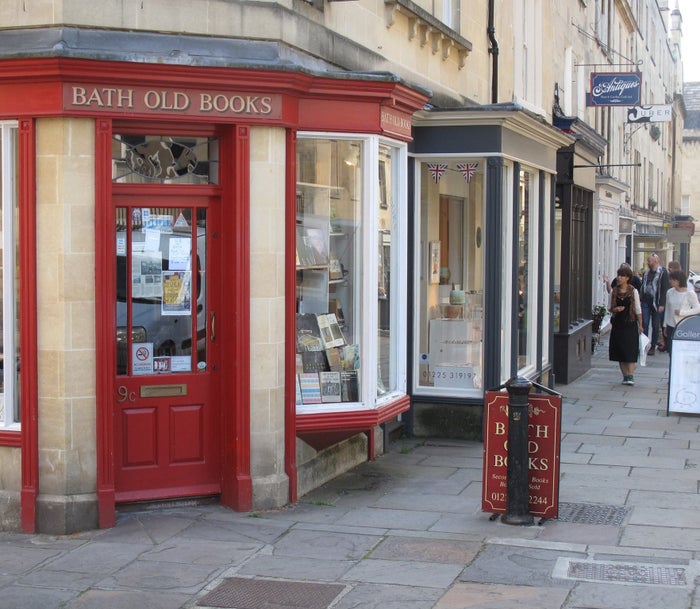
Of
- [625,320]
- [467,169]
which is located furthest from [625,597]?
[625,320]

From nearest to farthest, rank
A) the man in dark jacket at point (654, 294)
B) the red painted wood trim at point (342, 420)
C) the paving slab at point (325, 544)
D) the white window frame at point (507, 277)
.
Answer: the paving slab at point (325, 544) → the red painted wood trim at point (342, 420) → the white window frame at point (507, 277) → the man in dark jacket at point (654, 294)

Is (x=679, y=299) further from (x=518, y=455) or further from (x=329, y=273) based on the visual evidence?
(x=518, y=455)

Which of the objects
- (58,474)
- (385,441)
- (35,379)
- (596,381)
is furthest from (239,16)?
(596,381)

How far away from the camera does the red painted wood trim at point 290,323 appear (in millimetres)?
8336

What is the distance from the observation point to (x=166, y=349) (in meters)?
8.27

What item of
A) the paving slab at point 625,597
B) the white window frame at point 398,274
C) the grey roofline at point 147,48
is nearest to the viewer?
the paving slab at point 625,597

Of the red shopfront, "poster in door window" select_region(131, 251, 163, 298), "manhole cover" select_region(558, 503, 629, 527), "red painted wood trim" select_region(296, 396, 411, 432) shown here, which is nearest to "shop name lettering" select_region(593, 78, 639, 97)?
the red shopfront

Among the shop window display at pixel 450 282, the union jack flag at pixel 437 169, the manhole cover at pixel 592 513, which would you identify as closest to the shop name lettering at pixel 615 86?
the shop window display at pixel 450 282

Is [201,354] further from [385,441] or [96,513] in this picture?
[385,441]

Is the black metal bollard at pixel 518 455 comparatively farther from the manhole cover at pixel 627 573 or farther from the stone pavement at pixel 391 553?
the manhole cover at pixel 627 573

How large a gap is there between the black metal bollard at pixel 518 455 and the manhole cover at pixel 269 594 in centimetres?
187

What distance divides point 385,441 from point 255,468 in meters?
2.89

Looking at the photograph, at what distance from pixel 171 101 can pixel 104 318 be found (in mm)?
1647

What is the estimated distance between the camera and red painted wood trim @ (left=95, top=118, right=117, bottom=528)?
7609 mm
